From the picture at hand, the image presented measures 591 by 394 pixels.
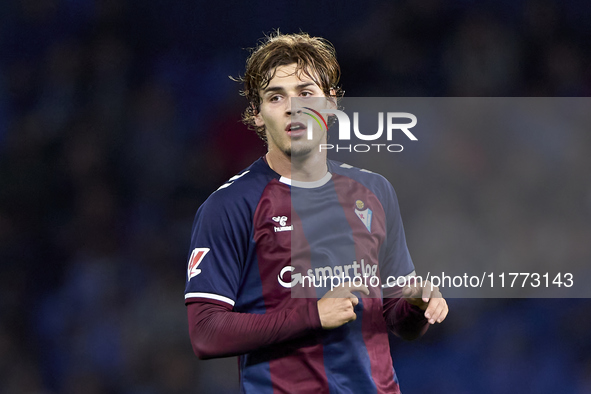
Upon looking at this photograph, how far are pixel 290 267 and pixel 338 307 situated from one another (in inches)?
6.5

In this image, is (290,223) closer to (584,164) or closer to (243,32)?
(584,164)

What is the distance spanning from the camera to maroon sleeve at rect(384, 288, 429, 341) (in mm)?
1632

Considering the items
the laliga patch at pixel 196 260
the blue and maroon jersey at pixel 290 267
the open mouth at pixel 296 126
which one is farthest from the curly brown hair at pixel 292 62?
the laliga patch at pixel 196 260

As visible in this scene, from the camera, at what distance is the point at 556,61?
10.0ft

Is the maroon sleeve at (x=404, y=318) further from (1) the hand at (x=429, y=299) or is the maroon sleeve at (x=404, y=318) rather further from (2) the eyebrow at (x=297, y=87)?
(2) the eyebrow at (x=297, y=87)

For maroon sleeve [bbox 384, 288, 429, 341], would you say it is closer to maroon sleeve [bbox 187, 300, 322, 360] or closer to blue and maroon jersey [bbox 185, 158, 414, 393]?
blue and maroon jersey [bbox 185, 158, 414, 393]

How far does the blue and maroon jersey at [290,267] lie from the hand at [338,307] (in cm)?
9

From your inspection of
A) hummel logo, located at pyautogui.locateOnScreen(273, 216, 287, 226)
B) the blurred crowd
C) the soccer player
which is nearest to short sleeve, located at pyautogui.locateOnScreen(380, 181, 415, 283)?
the soccer player

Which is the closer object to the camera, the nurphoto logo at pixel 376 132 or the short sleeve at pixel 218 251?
the short sleeve at pixel 218 251

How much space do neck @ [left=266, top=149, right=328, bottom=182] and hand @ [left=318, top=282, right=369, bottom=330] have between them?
33 centimetres

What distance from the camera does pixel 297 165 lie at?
1.67 meters

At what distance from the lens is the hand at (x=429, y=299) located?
1505 millimetres

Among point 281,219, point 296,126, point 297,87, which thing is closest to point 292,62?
point 297,87

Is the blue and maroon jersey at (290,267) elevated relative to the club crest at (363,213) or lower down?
lower down
